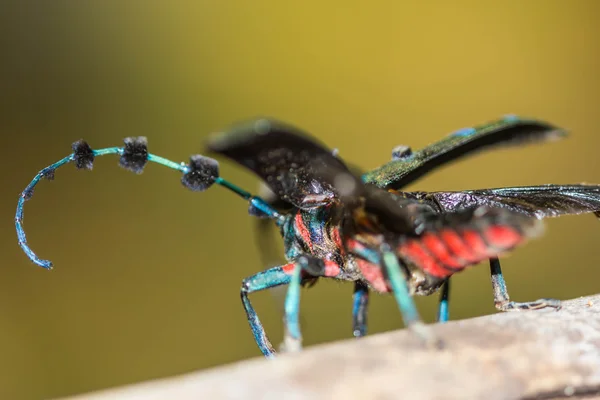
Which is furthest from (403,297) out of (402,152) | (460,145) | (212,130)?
(212,130)

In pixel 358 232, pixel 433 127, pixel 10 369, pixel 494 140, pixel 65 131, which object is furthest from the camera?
pixel 433 127

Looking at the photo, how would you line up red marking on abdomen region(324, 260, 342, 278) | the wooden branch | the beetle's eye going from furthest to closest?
the beetle's eye
red marking on abdomen region(324, 260, 342, 278)
the wooden branch

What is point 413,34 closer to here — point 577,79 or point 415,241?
point 577,79

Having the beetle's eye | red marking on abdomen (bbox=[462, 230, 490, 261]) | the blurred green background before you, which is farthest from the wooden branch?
the blurred green background

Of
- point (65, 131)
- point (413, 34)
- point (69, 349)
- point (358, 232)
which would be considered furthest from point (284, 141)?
point (413, 34)

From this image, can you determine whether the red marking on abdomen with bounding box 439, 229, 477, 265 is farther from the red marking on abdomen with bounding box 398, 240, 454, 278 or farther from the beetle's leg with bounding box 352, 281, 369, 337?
the beetle's leg with bounding box 352, 281, 369, 337

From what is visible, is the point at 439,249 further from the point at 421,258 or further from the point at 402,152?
the point at 402,152

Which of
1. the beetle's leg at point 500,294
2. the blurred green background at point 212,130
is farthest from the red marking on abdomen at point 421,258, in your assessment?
the blurred green background at point 212,130
